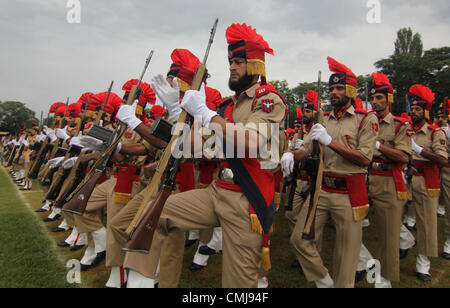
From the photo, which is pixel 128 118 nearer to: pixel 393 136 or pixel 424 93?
pixel 393 136

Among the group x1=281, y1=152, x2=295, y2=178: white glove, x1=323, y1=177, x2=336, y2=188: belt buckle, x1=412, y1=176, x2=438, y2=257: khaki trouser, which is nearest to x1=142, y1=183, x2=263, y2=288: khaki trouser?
x1=281, y1=152, x2=295, y2=178: white glove

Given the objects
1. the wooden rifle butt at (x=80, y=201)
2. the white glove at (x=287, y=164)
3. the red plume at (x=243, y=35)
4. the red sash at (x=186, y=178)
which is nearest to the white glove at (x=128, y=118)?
the red sash at (x=186, y=178)

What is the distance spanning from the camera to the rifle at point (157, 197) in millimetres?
2186

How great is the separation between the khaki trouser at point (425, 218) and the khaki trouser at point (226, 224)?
13.2 feet

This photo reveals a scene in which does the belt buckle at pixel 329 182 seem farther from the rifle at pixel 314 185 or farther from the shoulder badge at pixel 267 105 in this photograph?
the shoulder badge at pixel 267 105

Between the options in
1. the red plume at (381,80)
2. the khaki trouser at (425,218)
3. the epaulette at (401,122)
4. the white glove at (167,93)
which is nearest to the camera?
the white glove at (167,93)

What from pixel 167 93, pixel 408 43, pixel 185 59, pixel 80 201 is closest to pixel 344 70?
pixel 185 59

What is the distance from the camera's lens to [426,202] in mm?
5414

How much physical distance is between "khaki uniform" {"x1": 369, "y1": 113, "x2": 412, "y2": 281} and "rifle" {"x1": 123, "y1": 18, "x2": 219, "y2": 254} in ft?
10.8

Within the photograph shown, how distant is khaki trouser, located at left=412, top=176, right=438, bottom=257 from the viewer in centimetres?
493

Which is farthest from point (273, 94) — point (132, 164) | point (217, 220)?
point (132, 164)

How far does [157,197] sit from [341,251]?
231 cm

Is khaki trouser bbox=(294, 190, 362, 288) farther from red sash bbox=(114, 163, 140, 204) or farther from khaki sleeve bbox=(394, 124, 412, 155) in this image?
red sash bbox=(114, 163, 140, 204)
